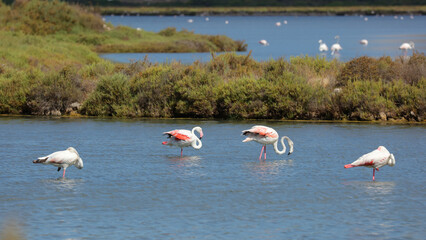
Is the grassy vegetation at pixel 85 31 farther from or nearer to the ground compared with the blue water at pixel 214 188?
farther from the ground

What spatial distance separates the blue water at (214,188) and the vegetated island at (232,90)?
2540mm

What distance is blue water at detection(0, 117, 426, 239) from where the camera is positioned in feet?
42.2

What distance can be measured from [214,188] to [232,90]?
448 inches

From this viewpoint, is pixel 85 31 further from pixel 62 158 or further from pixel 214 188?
pixel 214 188

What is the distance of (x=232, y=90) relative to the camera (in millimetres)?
27094

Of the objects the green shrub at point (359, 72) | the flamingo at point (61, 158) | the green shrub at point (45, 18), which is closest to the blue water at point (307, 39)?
the green shrub at point (359, 72)

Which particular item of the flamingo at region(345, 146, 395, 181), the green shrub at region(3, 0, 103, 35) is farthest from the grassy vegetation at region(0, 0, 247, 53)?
the flamingo at region(345, 146, 395, 181)

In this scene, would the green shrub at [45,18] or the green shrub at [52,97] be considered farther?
the green shrub at [45,18]

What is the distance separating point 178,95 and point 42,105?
17.3 feet

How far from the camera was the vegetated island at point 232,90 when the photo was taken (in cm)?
2656

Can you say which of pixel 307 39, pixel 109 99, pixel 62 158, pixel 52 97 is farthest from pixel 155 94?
pixel 307 39

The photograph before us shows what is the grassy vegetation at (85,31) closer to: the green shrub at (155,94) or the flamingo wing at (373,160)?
the green shrub at (155,94)

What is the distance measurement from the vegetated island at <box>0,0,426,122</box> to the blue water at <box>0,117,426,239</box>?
A: 2540 millimetres

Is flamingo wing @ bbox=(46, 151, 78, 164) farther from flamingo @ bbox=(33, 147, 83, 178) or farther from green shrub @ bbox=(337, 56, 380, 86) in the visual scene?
green shrub @ bbox=(337, 56, 380, 86)
